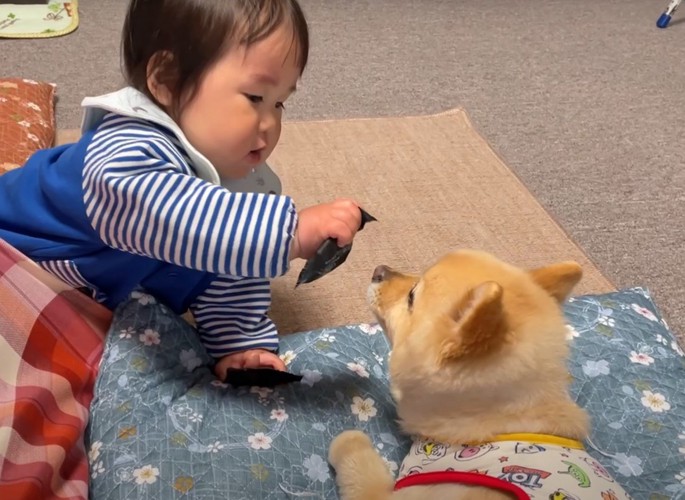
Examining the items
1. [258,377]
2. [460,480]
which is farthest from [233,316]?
[460,480]

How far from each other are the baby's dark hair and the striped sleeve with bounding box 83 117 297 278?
0.38 feet

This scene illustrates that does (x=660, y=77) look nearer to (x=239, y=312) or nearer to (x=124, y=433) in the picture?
(x=239, y=312)

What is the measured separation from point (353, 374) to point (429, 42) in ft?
5.43

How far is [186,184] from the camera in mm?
880

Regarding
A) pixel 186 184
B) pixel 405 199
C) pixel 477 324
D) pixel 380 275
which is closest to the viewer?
pixel 477 324

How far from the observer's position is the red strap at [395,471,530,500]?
0.75 metres

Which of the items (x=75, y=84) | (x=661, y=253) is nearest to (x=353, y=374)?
(x=661, y=253)

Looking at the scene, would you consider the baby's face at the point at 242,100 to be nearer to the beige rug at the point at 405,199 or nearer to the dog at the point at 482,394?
the dog at the point at 482,394

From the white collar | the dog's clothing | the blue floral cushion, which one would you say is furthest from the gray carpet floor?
the white collar

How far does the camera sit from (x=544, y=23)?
2.71 meters

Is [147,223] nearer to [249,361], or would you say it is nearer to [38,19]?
[249,361]

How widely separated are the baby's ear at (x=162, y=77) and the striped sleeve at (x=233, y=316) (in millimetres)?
278

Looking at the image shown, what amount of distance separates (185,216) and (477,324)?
349 millimetres

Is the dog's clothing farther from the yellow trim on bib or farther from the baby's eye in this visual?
the baby's eye
